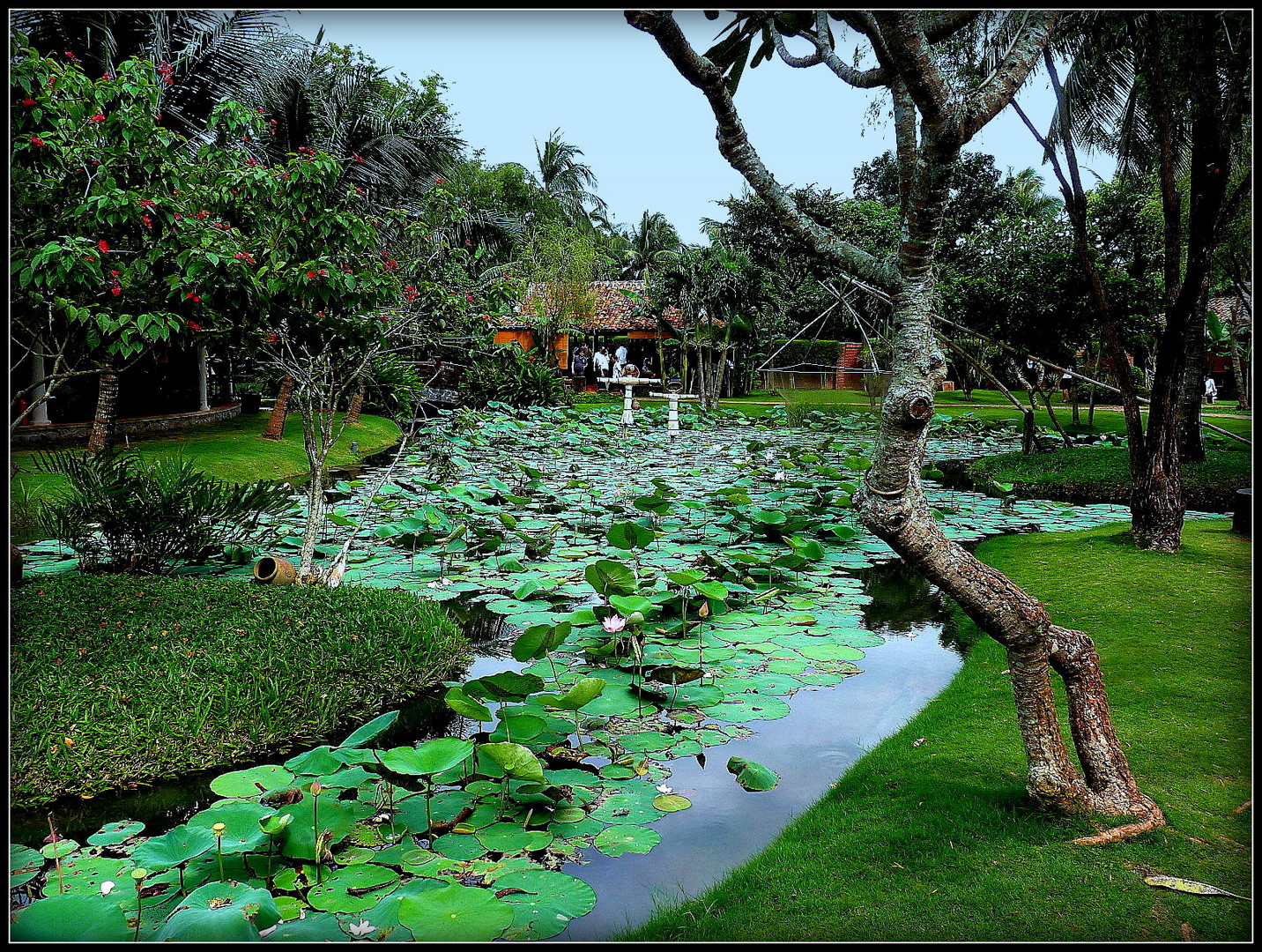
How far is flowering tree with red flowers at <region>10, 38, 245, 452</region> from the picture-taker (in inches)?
139

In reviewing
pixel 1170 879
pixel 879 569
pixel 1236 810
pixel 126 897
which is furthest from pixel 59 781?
pixel 879 569

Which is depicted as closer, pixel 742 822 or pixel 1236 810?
pixel 1236 810

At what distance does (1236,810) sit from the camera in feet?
8.73

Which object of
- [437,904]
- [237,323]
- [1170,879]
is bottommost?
[437,904]

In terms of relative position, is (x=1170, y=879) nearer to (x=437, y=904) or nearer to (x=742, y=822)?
(x=742, y=822)

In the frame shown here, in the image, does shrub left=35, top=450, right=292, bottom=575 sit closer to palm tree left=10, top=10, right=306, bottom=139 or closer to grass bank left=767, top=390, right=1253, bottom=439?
palm tree left=10, top=10, right=306, bottom=139

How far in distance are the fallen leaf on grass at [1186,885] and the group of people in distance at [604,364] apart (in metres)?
22.9

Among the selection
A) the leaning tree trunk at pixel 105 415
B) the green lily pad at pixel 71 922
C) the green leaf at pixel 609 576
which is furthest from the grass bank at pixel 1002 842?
the leaning tree trunk at pixel 105 415

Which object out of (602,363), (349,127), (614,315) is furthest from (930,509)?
(614,315)

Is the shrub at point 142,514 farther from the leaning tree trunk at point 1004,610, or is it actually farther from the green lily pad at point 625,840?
the leaning tree trunk at point 1004,610

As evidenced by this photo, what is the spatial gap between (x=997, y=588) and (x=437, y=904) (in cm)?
187

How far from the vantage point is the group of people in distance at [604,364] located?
2691cm

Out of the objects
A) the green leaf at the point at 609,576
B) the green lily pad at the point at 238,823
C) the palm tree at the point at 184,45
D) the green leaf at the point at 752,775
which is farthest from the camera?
the palm tree at the point at 184,45

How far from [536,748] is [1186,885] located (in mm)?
2255
